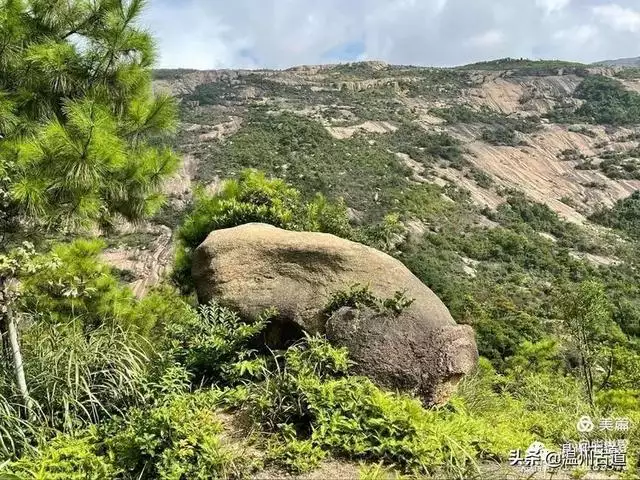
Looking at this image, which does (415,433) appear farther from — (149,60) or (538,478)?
(149,60)

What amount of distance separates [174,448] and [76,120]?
2910mm

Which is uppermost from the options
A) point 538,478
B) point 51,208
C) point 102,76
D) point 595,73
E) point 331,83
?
point 595,73

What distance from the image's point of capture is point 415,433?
3.39 meters

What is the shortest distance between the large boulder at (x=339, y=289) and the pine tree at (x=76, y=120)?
113 centimetres

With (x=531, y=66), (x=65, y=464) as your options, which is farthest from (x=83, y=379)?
(x=531, y=66)

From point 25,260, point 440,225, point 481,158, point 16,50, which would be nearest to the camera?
point 25,260

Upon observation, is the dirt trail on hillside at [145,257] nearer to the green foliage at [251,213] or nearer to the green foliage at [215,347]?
the green foliage at [251,213]

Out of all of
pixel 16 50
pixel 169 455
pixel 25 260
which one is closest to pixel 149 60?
pixel 16 50

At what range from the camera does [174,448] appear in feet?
10.7

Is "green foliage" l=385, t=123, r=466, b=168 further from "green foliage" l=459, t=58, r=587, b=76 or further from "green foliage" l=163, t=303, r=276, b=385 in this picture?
"green foliage" l=163, t=303, r=276, b=385

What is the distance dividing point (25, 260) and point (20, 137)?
1.95 m

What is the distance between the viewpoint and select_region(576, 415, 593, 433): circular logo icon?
3.93 m

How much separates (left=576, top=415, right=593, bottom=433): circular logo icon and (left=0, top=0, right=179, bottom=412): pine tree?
13.0 ft

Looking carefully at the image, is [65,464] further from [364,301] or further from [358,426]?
[364,301]
